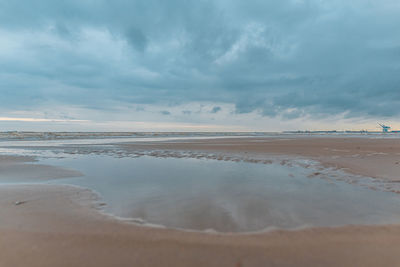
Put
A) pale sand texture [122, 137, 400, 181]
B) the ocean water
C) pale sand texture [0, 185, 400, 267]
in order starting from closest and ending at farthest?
pale sand texture [0, 185, 400, 267] < the ocean water < pale sand texture [122, 137, 400, 181]

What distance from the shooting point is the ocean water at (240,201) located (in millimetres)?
3879

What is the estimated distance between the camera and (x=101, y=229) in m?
3.55

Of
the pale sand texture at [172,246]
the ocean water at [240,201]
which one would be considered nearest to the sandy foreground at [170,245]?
the pale sand texture at [172,246]

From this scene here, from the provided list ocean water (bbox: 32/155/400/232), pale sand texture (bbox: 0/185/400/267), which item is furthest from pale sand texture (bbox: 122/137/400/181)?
pale sand texture (bbox: 0/185/400/267)

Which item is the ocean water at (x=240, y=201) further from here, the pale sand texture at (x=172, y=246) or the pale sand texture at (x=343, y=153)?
the pale sand texture at (x=343, y=153)

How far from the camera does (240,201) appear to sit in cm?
503

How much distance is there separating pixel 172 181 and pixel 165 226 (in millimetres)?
3468

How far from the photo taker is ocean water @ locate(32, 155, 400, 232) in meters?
3.88

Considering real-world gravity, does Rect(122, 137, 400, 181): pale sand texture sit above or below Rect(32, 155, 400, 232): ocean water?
above

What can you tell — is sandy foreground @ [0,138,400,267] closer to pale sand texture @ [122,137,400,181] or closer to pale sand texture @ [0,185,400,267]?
pale sand texture @ [0,185,400,267]

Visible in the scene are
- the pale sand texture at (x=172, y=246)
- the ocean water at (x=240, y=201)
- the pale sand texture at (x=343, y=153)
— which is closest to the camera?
the pale sand texture at (x=172, y=246)

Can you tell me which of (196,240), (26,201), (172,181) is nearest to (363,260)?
(196,240)

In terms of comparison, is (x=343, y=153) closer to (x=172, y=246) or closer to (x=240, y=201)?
(x=240, y=201)

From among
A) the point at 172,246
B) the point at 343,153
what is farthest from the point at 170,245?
the point at 343,153
